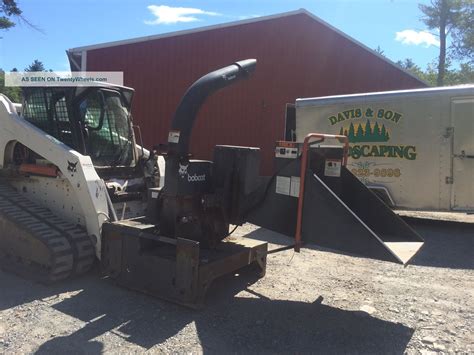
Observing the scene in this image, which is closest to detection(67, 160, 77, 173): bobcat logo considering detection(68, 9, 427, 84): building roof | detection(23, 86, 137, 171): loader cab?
detection(23, 86, 137, 171): loader cab

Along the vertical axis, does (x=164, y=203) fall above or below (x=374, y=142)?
below

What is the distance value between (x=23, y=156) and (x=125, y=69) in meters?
8.98

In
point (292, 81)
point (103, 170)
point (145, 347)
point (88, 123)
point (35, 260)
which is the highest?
point (292, 81)

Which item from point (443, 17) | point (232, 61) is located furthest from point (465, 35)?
point (232, 61)

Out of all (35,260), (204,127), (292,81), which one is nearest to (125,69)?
(204,127)

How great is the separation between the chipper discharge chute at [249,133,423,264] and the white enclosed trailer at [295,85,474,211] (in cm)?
383

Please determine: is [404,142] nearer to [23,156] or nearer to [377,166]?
[377,166]

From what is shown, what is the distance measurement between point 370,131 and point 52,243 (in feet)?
20.7

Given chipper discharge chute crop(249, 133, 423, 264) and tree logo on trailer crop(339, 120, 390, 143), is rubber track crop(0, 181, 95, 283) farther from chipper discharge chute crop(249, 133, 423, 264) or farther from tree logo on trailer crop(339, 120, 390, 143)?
tree logo on trailer crop(339, 120, 390, 143)

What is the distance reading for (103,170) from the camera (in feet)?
19.6

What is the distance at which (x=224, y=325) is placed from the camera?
4.28 metres

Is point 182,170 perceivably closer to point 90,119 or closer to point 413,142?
point 90,119

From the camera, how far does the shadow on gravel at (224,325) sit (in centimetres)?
387

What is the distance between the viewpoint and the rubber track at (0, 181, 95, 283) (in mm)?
5039
